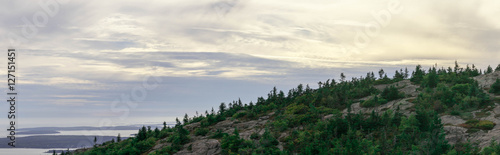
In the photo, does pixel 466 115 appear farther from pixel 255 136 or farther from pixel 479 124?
pixel 255 136

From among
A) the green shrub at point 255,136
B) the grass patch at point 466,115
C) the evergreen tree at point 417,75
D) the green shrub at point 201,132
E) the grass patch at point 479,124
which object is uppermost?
the evergreen tree at point 417,75

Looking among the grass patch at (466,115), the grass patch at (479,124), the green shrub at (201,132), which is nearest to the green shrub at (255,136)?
the green shrub at (201,132)

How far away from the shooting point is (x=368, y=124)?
59375mm

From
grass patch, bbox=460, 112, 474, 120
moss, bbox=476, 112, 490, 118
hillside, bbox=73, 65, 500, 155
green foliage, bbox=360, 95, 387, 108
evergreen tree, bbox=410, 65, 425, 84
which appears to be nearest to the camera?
hillside, bbox=73, 65, 500, 155

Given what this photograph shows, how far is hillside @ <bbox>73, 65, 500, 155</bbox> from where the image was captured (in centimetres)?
4700

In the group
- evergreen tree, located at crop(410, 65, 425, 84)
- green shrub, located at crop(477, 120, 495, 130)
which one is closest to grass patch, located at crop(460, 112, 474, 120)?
green shrub, located at crop(477, 120, 495, 130)

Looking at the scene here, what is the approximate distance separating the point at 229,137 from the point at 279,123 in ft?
38.3

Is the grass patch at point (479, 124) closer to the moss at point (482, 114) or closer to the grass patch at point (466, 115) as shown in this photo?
the grass patch at point (466, 115)

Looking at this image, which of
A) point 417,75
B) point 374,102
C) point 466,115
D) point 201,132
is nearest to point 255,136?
point 201,132

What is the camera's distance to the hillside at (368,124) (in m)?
47.0

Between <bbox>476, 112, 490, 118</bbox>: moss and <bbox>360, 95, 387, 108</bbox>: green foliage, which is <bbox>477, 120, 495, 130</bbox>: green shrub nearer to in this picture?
<bbox>476, 112, 490, 118</bbox>: moss

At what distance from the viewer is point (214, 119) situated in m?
87.6

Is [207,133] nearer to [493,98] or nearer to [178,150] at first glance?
[178,150]

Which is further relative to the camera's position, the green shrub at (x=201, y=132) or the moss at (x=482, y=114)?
the green shrub at (x=201, y=132)
